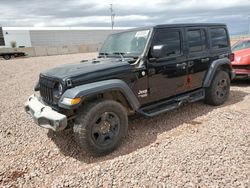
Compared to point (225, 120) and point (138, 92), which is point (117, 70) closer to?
point (138, 92)

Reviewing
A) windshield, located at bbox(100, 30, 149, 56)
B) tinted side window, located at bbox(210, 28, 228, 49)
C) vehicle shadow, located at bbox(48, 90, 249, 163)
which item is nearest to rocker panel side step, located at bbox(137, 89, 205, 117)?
vehicle shadow, located at bbox(48, 90, 249, 163)

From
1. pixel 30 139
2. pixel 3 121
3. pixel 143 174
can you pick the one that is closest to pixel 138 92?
pixel 143 174

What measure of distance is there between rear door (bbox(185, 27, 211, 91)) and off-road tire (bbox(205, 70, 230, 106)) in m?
0.37

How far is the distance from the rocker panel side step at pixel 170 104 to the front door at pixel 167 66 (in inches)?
4.7

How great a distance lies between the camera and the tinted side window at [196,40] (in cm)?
494

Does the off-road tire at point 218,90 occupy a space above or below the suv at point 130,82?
below

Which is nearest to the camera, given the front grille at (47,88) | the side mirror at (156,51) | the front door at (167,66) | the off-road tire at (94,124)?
the off-road tire at (94,124)

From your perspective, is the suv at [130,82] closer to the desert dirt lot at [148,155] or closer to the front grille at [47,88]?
the front grille at [47,88]

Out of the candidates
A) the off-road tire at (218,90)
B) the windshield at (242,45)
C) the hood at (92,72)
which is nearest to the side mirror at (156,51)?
the hood at (92,72)

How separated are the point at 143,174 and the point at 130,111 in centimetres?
128

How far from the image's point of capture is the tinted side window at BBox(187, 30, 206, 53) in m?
4.94

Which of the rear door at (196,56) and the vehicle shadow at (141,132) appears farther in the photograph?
the rear door at (196,56)

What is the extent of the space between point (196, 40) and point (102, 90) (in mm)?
2739

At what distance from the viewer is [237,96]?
21.1 ft
